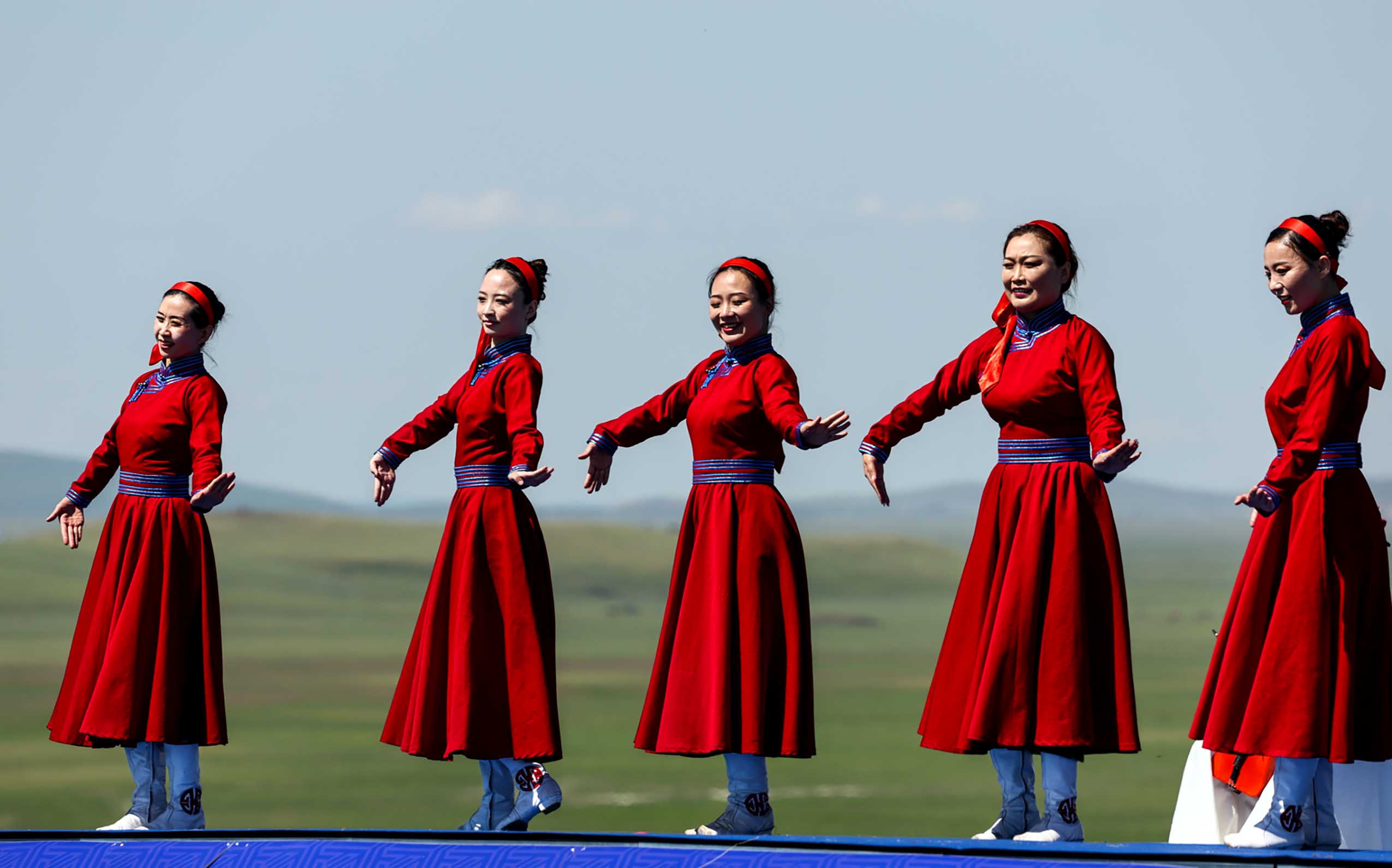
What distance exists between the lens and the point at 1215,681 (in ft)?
16.0

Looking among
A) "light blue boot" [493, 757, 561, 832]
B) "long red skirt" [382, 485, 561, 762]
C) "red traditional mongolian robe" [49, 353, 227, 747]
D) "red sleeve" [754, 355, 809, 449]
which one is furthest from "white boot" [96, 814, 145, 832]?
"red sleeve" [754, 355, 809, 449]

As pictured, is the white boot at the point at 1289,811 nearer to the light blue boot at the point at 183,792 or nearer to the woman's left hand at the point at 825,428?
the woman's left hand at the point at 825,428

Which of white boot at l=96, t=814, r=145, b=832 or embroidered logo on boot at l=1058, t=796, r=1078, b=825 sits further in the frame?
white boot at l=96, t=814, r=145, b=832

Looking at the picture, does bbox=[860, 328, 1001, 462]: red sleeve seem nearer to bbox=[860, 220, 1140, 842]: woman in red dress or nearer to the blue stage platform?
bbox=[860, 220, 1140, 842]: woman in red dress

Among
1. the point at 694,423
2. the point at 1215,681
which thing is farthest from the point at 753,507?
the point at 1215,681

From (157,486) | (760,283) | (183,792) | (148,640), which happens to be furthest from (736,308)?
(183,792)

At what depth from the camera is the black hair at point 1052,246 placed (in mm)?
5035

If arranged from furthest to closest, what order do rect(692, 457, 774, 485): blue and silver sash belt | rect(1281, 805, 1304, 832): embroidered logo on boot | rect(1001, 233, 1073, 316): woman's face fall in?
1. rect(692, 457, 774, 485): blue and silver sash belt
2. rect(1001, 233, 1073, 316): woman's face
3. rect(1281, 805, 1304, 832): embroidered logo on boot

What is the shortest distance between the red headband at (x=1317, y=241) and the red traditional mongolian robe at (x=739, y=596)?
1.43m

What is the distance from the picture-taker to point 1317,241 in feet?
15.8

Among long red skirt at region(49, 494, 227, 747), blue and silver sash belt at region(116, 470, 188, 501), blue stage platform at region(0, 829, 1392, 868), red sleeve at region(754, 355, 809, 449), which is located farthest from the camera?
blue and silver sash belt at region(116, 470, 188, 501)

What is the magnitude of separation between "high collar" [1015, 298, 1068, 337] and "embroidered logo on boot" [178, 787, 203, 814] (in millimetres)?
3023

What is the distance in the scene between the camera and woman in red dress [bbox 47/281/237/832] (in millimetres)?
5777

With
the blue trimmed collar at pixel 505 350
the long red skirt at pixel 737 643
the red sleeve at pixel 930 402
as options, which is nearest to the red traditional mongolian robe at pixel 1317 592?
the red sleeve at pixel 930 402
